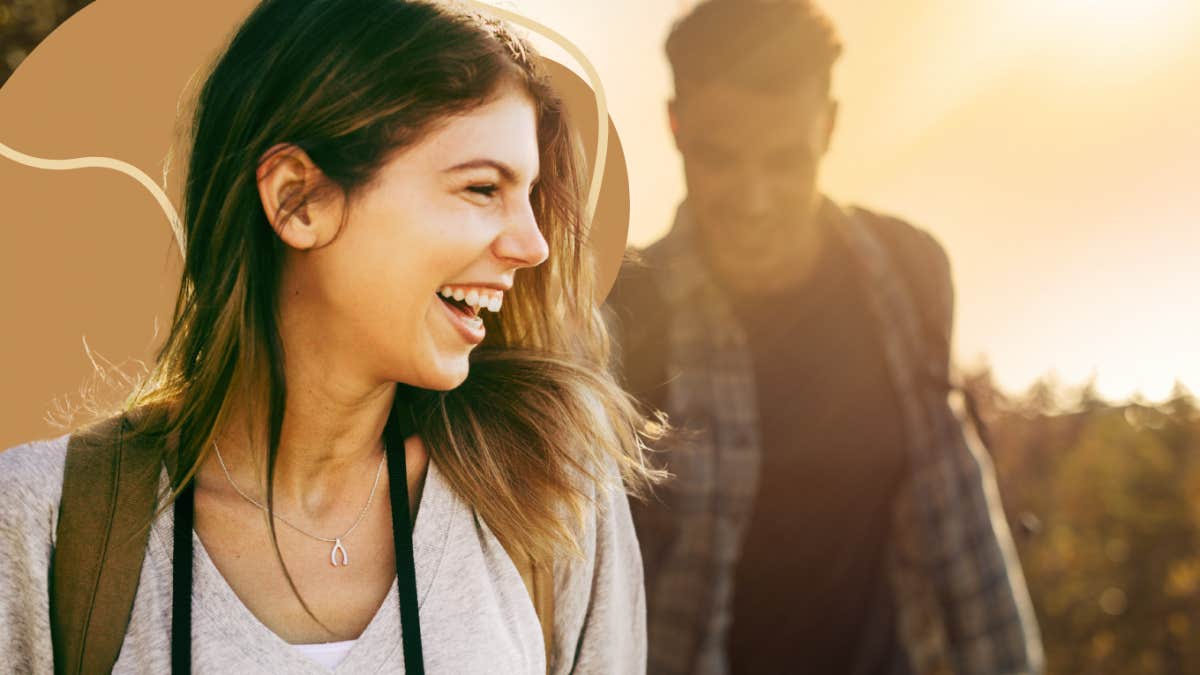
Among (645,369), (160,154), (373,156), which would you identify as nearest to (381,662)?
(373,156)

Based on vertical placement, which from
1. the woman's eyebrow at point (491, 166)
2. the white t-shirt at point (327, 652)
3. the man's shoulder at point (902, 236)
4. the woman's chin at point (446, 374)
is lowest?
the white t-shirt at point (327, 652)

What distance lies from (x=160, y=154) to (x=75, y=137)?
0.18 meters

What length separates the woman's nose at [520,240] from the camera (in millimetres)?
1561

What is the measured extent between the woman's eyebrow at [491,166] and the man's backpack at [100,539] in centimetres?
57

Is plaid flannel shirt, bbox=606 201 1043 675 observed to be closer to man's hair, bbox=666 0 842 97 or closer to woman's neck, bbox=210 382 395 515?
man's hair, bbox=666 0 842 97

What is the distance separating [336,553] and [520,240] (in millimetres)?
516

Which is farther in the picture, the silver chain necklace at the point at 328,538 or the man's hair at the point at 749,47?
the man's hair at the point at 749,47

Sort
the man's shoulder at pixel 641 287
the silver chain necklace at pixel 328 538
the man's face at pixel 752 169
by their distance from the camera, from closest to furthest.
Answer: the silver chain necklace at pixel 328 538, the man's face at pixel 752 169, the man's shoulder at pixel 641 287

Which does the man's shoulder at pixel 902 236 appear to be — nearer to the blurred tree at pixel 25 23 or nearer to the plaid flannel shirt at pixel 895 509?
the plaid flannel shirt at pixel 895 509

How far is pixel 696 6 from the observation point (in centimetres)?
309

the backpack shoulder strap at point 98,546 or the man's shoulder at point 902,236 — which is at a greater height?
the man's shoulder at point 902,236

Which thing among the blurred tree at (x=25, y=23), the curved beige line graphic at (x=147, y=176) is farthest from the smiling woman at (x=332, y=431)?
the blurred tree at (x=25, y=23)

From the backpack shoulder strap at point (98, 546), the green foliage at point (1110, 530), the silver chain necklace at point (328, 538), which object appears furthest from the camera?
the green foliage at point (1110, 530)

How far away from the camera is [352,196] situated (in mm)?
1516
